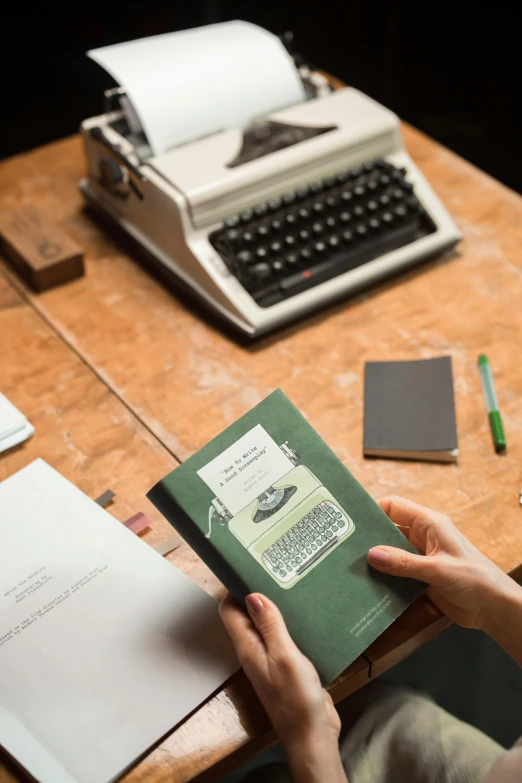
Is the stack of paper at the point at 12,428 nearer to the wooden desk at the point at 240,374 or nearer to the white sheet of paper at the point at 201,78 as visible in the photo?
the wooden desk at the point at 240,374

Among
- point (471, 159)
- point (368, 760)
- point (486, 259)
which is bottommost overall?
point (471, 159)

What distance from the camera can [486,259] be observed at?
60.0 inches

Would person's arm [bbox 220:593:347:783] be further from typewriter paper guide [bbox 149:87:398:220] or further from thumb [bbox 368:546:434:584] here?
typewriter paper guide [bbox 149:87:398:220]

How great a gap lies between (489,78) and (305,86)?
3.16 ft

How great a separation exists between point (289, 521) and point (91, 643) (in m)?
0.27

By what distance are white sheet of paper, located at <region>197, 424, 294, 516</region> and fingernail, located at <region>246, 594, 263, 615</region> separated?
0.33 ft

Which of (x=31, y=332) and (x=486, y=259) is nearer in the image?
(x=31, y=332)

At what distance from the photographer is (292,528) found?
0.96 meters

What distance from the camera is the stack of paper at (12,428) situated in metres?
1.19

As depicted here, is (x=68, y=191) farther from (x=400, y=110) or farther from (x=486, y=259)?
(x=400, y=110)

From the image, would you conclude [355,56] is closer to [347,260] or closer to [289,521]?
[347,260]

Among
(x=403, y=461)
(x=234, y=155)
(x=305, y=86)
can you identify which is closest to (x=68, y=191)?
(x=234, y=155)

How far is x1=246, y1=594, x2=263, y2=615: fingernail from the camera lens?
0.90 metres

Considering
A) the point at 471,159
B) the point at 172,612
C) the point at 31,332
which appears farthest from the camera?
the point at 471,159
